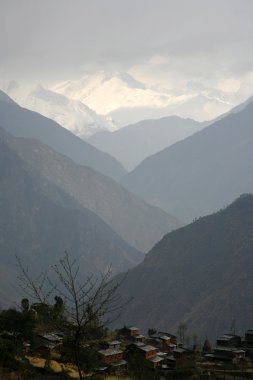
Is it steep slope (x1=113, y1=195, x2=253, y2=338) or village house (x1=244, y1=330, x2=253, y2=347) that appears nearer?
village house (x1=244, y1=330, x2=253, y2=347)

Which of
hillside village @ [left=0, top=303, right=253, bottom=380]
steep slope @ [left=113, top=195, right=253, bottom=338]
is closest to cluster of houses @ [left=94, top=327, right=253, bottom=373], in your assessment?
hillside village @ [left=0, top=303, right=253, bottom=380]

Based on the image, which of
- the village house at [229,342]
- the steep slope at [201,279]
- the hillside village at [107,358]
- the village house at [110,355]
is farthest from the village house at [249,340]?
the steep slope at [201,279]

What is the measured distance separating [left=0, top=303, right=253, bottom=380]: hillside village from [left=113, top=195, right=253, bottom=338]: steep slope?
63.6m

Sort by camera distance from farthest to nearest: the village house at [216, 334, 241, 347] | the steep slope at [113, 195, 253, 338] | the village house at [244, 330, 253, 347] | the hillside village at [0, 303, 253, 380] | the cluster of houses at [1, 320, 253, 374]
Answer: the steep slope at [113, 195, 253, 338]
the village house at [216, 334, 241, 347]
the village house at [244, 330, 253, 347]
the cluster of houses at [1, 320, 253, 374]
the hillside village at [0, 303, 253, 380]

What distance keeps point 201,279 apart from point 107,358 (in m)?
111

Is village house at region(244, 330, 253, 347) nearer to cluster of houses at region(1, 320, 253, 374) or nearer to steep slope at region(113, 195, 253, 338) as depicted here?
cluster of houses at region(1, 320, 253, 374)

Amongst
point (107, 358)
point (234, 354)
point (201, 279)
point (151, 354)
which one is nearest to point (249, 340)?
point (234, 354)

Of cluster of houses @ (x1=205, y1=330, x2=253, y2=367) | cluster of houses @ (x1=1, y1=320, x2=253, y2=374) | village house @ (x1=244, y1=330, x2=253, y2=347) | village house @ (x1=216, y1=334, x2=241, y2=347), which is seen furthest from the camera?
village house @ (x1=216, y1=334, x2=241, y2=347)

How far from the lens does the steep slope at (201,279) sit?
14350cm

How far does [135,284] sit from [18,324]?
12112 centimetres

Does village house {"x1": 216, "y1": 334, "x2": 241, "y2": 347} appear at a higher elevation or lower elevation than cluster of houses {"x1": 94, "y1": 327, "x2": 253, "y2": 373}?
higher

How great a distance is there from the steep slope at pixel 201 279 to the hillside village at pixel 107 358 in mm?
63611

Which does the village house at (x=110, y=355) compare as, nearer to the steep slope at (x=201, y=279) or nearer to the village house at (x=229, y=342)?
the village house at (x=229, y=342)

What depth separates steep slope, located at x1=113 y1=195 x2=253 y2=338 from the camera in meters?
144
